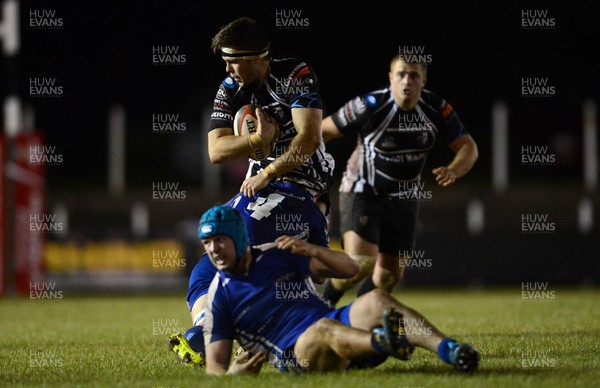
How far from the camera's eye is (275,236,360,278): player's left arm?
6.00 meters

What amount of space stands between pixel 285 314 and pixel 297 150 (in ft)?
5.22

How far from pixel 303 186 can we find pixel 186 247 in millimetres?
10583

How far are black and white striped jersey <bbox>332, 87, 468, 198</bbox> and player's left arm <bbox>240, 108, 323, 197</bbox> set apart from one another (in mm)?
2224

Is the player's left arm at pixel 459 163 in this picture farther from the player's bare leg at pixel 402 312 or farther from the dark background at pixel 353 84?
the dark background at pixel 353 84

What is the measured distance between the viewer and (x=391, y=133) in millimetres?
9594

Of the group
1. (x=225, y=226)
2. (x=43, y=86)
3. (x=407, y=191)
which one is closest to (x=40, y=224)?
(x=407, y=191)

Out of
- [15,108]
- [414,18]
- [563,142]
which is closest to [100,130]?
[414,18]

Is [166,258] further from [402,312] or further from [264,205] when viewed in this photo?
[402,312]

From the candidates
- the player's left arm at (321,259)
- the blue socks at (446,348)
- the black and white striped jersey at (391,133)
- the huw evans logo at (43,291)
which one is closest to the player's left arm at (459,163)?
the black and white striped jersey at (391,133)

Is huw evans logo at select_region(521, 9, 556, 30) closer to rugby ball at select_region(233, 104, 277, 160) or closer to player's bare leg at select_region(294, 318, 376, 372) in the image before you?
rugby ball at select_region(233, 104, 277, 160)

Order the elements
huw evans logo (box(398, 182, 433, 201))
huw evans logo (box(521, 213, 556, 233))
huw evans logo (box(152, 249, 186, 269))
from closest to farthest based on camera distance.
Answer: huw evans logo (box(398, 182, 433, 201)) < huw evans logo (box(152, 249, 186, 269)) < huw evans logo (box(521, 213, 556, 233))

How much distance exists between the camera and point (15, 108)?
A: 55.3 feet

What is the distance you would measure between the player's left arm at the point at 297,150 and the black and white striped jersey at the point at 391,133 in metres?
2.22

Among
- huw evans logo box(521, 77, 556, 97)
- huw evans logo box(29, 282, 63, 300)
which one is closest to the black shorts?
huw evans logo box(29, 282, 63, 300)
